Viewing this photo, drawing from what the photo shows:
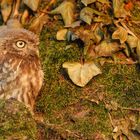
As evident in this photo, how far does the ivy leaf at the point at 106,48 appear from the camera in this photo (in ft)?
16.1

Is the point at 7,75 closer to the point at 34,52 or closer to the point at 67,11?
the point at 34,52

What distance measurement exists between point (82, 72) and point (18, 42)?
0.51 m

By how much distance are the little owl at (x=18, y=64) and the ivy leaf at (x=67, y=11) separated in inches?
15.5

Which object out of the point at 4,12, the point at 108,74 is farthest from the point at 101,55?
the point at 4,12

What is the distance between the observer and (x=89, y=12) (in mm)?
4996

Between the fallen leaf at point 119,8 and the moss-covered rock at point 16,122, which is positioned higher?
the fallen leaf at point 119,8

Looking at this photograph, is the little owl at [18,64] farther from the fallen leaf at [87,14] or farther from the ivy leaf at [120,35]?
the ivy leaf at [120,35]

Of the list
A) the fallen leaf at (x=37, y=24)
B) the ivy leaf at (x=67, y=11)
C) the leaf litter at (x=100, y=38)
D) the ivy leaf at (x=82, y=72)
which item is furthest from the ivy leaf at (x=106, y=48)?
the fallen leaf at (x=37, y=24)

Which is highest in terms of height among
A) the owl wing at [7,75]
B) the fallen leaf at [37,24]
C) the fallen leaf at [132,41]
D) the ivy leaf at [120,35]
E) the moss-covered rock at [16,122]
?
the fallen leaf at [37,24]

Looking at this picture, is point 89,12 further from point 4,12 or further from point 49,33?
point 4,12

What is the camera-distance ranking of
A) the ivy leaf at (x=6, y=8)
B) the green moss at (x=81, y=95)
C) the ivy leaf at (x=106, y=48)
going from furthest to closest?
the ivy leaf at (x=6, y=8)
the ivy leaf at (x=106, y=48)
the green moss at (x=81, y=95)

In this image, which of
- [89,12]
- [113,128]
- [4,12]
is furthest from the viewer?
[4,12]

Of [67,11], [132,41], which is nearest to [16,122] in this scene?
[132,41]

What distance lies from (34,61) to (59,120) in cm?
48
